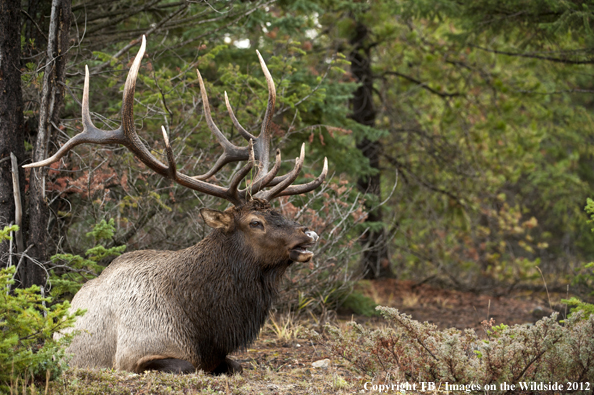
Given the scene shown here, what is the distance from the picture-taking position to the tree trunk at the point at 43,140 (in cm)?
541

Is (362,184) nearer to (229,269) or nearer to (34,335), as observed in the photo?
(229,269)

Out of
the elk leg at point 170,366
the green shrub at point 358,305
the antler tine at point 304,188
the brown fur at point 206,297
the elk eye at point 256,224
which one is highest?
the antler tine at point 304,188

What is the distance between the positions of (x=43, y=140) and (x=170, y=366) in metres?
2.55

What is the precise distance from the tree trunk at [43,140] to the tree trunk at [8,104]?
19 cm

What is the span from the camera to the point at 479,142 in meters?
12.3

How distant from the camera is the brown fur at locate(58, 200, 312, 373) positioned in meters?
4.75

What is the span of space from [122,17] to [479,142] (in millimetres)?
8158

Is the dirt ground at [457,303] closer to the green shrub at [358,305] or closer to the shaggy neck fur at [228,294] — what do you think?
the green shrub at [358,305]

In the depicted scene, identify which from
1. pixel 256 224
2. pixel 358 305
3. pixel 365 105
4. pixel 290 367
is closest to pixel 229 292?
pixel 256 224

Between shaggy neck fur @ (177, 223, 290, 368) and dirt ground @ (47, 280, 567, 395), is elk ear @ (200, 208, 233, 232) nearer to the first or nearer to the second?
shaggy neck fur @ (177, 223, 290, 368)

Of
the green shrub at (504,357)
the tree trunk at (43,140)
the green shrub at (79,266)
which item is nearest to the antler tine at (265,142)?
the green shrub at (79,266)

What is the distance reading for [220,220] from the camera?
502cm

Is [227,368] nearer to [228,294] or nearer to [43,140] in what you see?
[228,294]

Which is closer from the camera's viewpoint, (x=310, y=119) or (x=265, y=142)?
(x=265, y=142)
